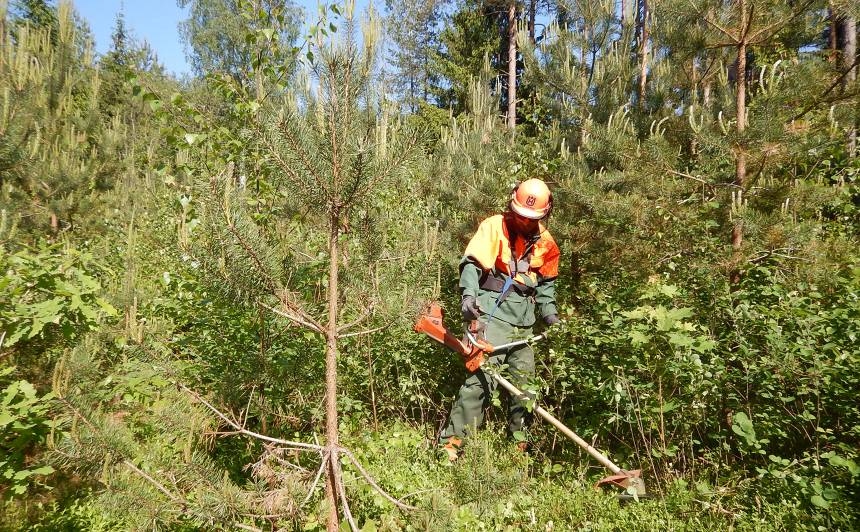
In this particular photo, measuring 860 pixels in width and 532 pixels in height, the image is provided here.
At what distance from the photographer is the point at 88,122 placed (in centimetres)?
632

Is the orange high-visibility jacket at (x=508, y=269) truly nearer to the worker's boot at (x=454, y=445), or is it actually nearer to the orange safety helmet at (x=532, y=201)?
the orange safety helmet at (x=532, y=201)

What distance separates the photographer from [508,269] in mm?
3865

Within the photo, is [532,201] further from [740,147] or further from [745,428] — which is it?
[745,428]

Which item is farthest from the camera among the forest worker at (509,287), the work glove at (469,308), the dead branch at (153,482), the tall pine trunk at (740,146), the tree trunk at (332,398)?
the forest worker at (509,287)

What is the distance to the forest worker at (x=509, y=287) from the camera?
3633 mm

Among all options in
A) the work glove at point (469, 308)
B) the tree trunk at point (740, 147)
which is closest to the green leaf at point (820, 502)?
the tree trunk at point (740, 147)

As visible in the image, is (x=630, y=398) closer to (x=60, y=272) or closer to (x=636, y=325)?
(x=636, y=325)

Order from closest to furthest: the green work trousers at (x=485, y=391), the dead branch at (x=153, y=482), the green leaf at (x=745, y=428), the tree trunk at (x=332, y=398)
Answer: the dead branch at (x=153, y=482) → the tree trunk at (x=332, y=398) → the green leaf at (x=745, y=428) → the green work trousers at (x=485, y=391)

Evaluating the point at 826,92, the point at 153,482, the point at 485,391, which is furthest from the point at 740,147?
the point at 153,482

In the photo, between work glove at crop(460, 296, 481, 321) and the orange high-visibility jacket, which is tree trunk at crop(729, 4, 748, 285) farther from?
work glove at crop(460, 296, 481, 321)

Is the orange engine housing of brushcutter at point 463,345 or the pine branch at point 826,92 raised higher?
the pine branch at point 826,92

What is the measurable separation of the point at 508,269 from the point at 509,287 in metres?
0.16

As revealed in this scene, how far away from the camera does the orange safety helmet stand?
358cm

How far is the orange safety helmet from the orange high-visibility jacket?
249 millimetres
